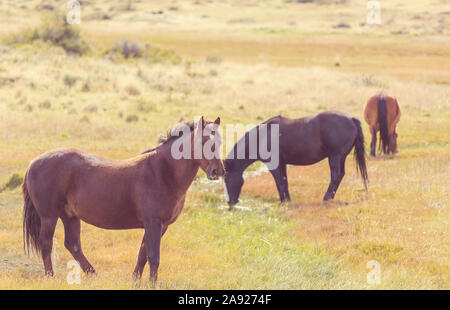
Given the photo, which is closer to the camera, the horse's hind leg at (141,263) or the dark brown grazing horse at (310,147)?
the horse's hind leg at (141,263)

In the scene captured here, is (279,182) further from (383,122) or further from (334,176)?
(383,122)

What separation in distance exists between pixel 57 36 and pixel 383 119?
110 feet

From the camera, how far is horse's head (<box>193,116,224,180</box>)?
6605 millimetres

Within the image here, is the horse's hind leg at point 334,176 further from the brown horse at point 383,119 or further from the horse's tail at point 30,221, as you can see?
the horse's tail at point 30,221

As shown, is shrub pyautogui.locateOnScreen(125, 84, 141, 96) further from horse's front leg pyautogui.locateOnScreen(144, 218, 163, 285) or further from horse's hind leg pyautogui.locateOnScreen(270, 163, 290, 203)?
horse's front leg pyautogui.locateOnScreen(144, 218, 163, 285)

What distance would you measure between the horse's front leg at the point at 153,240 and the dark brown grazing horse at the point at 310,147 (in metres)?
6.10

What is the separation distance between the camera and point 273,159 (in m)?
13.4

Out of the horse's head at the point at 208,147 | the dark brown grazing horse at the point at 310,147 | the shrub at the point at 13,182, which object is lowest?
the shrub at the point at 13,182

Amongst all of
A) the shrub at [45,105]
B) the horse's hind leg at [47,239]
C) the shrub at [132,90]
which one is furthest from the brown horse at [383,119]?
the shrub at [132,90]

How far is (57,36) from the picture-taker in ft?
151

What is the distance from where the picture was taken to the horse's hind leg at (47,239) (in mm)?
7527

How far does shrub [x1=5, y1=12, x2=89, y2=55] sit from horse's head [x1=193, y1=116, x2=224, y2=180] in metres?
40.4

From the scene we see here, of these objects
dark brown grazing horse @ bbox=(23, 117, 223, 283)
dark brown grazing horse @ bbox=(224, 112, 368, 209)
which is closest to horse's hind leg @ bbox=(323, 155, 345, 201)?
dark brown grazing horse @ bbox=(224, 112, 368, 209)

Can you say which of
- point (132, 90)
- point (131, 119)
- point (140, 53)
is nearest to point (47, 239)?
point (131, 119)
